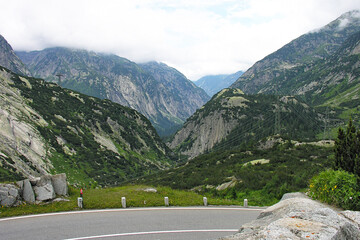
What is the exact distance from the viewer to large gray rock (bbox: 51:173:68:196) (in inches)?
712

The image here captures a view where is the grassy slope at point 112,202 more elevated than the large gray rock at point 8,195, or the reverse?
the large gray rock at point 8,195

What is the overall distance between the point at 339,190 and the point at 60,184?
60.0 ft

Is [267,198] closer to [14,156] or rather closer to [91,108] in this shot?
[14,156]

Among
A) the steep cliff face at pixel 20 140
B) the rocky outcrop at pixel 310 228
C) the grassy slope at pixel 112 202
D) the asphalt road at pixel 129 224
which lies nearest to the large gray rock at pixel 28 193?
the grassy slope at pixel 112 202

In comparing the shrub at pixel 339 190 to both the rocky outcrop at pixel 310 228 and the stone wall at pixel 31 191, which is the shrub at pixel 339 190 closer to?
the rocky outcrop at pixel 310 228

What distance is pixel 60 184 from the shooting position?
723 inches

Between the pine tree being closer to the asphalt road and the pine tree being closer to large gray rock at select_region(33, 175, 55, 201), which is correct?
the asphalt road

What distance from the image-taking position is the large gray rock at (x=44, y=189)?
652 inches

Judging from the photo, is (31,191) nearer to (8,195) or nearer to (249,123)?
(8,195)

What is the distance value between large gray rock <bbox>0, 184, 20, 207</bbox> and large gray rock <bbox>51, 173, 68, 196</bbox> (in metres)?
2.58

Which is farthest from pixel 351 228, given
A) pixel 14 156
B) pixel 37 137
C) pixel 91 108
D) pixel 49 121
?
pixel 91 108

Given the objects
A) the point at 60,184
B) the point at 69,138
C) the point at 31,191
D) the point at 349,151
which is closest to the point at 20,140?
the point at 69,138

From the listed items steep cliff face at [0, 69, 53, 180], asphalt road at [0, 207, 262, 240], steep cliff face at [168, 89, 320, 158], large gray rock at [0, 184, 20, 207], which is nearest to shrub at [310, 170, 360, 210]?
asphalt road at [0, 207, 262, 240]

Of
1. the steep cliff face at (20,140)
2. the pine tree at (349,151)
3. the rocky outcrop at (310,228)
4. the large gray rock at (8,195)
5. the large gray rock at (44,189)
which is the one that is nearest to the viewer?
the rocky outcrop at (310,228)
